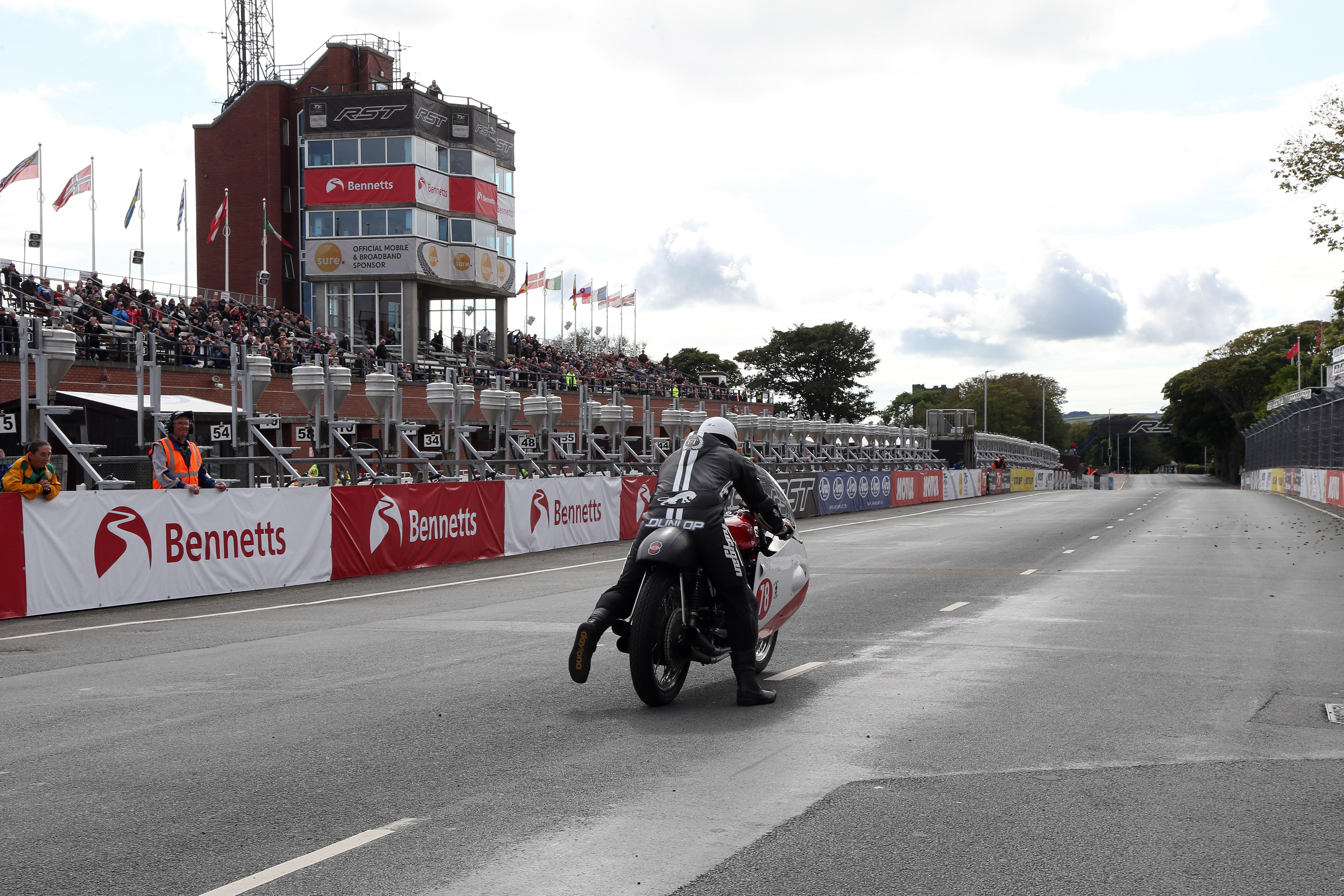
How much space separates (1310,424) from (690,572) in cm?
Answer: 5217

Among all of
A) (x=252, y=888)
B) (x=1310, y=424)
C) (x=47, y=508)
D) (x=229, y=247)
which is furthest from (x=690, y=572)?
(x=229, y=247)

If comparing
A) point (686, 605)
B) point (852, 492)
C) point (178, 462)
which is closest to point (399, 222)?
point (852, 492)

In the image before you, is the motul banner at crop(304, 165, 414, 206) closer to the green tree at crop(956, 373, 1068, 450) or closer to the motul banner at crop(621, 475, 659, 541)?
the motul banner at crop(621, 475, 659, 541)

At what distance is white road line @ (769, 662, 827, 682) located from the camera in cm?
873

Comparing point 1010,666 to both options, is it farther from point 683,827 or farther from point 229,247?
point 229,247

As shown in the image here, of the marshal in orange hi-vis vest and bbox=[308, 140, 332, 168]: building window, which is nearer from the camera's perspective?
the marshal in orange hi-vis vest

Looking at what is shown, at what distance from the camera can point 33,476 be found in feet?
44.9

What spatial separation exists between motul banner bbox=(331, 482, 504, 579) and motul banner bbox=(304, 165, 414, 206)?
119 ft

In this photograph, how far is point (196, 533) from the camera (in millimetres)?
15391

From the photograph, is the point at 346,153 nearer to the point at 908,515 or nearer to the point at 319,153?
the point at 319,153

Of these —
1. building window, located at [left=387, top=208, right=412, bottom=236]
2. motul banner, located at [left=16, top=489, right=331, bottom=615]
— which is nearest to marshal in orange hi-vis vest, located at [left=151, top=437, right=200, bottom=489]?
motul banner, located at [left=16, top=489, right=331, bottom=615]

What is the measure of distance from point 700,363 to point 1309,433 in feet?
245

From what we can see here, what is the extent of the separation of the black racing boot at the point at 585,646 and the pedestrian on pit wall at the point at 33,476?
8.85 m

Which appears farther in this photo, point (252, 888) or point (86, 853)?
point (86, 853)
